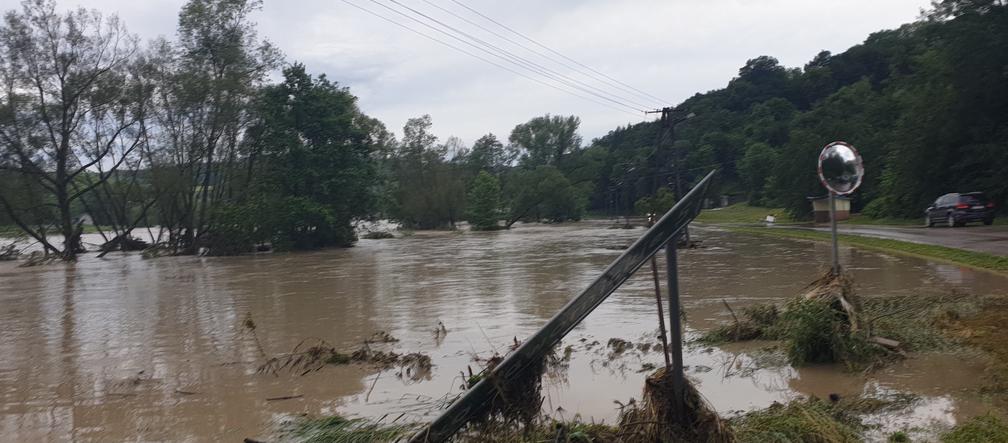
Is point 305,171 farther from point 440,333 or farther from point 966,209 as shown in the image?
point 440,333

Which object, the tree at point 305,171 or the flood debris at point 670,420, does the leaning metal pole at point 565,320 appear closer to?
the flood debris at point 670,420

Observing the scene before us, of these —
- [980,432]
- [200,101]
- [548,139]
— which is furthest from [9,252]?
[548,139]

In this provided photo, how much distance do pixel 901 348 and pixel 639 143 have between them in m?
117

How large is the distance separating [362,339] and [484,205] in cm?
7084

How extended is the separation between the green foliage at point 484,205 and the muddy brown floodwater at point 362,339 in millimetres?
56148

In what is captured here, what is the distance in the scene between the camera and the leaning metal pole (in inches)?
152

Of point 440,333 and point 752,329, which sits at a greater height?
point 752,329

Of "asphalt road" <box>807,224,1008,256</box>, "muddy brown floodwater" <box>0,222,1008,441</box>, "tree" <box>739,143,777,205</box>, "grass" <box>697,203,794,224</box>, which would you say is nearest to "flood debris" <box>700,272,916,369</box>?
"muddy brown floodwater" <box>0,222,1008,441</box>

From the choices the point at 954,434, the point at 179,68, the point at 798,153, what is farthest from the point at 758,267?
the point at 179,68

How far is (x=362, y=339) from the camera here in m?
11.4

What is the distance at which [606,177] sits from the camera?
123m

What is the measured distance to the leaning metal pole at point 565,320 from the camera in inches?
152

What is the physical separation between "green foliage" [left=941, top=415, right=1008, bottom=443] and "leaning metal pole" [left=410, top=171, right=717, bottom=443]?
2.54 metres

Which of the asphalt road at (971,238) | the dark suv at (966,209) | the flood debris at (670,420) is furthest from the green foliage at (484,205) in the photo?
the flood debris at (670,420)
